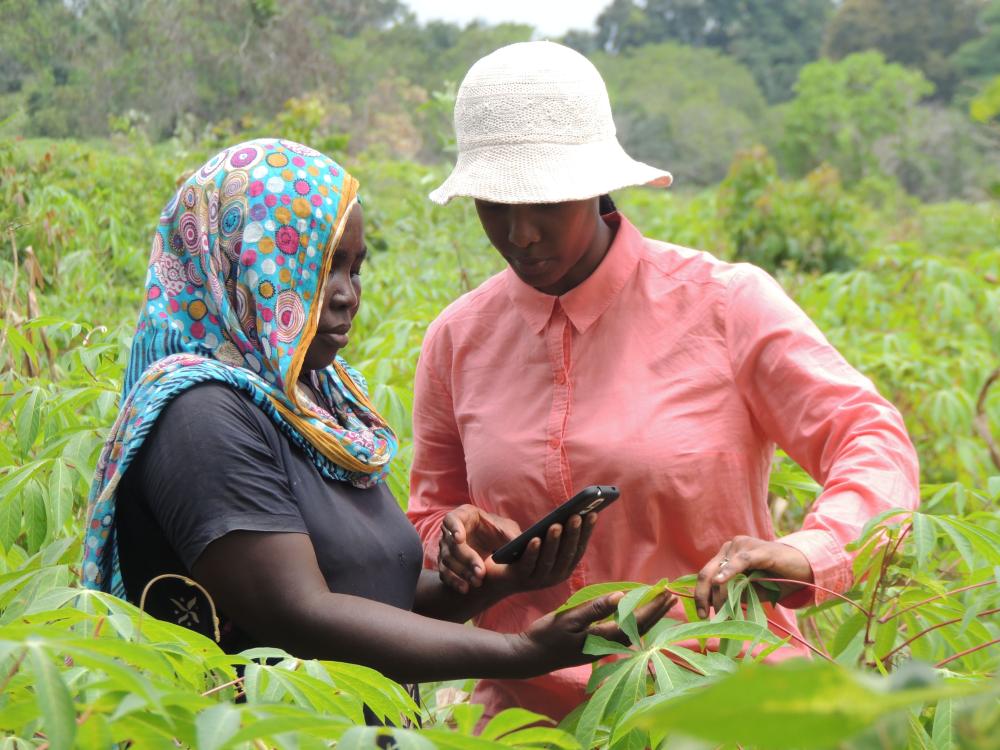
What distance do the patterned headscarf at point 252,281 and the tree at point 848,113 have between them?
83.1ft

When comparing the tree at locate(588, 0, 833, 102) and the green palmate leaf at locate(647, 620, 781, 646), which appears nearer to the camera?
the green palmate leaf at locate(647, 620, 781, 646)

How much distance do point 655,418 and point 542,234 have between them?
30 centimetres

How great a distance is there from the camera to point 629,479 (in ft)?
5.36

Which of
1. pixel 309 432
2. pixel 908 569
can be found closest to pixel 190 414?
pixel 309 432

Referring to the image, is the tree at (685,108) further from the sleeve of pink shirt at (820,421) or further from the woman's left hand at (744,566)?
the woman's left hand at (744,566)

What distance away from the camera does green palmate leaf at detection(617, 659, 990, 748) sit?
33 cm

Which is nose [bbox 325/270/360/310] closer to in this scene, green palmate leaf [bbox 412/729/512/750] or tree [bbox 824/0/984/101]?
green palmate leaf [bbox 412/729/512/750]

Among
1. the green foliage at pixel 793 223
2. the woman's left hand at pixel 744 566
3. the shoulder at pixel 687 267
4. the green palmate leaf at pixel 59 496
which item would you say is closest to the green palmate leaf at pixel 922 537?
the woman's left hand at pixel 744 566

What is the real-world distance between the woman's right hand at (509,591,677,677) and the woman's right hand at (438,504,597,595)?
0.17 meters

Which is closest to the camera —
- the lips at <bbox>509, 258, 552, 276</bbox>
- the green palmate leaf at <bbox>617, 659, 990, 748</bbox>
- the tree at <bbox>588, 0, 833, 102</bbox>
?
the green palmate leaf at <bbox>617, 659, 990, 748</bbox>

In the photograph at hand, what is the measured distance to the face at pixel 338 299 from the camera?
1.56 m

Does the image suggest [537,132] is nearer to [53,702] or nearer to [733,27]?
[53,702]

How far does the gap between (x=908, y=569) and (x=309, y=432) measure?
738 mm

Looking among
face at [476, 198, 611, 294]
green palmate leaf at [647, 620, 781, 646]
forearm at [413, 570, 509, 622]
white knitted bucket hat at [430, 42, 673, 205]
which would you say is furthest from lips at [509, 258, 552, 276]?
green palmate leaf at [647, 620, 781, 646]
